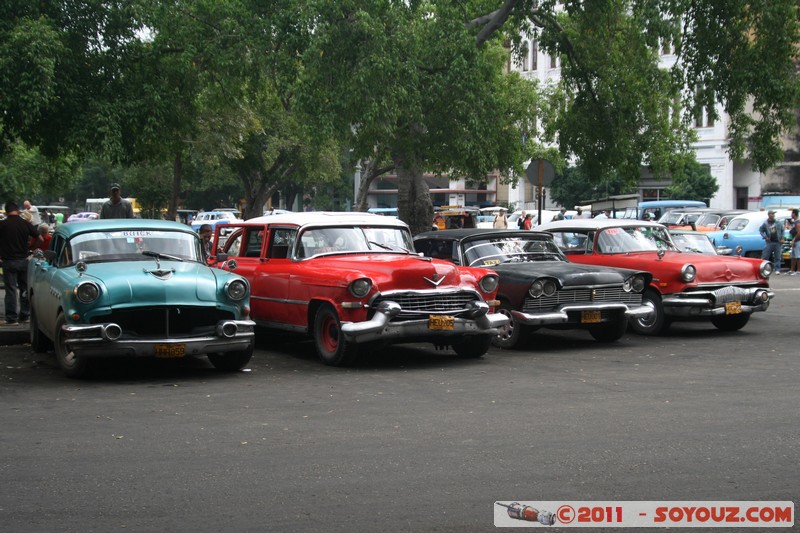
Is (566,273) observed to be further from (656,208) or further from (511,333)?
(656,208)

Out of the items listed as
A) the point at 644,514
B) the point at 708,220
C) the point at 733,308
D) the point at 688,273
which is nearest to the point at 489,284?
the point at 688,273

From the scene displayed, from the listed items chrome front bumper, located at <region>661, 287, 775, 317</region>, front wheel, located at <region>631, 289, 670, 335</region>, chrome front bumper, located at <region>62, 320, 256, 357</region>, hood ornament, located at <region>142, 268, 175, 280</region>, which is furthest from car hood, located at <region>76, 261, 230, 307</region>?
chrome front bumper, located at <region>661, 287, 775, 317</region>

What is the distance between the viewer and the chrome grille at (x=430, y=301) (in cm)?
1178

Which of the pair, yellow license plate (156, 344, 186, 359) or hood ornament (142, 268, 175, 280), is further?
hood ornament (142, 268, 175, 280)

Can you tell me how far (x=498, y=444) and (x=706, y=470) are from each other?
5.06 ft

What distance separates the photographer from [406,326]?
11695mm

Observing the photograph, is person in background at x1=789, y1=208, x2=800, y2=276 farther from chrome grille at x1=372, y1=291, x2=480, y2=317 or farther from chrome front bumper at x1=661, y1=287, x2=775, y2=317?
chrome grille at x1=372, y1=291, x2=480, y2=317

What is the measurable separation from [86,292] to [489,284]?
16.3 feet

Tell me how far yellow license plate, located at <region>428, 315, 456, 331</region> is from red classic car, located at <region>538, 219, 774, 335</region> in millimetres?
4226

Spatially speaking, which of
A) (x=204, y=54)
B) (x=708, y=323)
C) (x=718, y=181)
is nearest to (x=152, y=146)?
(x=204, y=54)

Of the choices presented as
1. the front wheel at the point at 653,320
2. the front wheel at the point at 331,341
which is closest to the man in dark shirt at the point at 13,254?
the front wheel at the point at 331,341

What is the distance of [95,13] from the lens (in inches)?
707

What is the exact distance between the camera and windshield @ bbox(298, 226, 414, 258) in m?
13.1

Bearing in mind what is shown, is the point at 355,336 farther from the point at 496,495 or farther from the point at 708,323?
the point at 708,323
